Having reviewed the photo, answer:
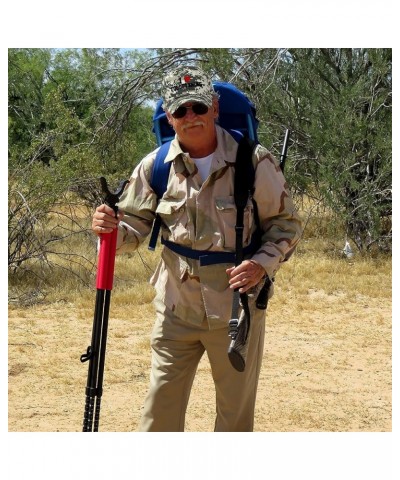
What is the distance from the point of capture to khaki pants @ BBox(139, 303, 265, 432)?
9.12 ft

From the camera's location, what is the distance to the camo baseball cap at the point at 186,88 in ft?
8.73

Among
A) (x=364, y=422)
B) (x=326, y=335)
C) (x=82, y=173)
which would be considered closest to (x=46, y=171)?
(x=82, y=173)

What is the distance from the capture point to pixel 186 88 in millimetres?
2678

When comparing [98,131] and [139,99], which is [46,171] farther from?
[139,99]

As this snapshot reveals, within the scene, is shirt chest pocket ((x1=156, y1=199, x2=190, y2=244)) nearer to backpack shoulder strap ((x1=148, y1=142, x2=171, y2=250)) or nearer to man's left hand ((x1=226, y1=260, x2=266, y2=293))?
backpack shoulder strap ((x1=148, y1=142, x2=171, y2=250))

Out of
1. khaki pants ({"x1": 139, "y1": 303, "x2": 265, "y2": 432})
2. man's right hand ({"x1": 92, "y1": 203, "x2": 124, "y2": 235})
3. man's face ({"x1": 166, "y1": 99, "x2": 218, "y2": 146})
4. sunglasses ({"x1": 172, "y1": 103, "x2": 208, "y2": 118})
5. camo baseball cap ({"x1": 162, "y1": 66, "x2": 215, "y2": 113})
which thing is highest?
camo baseball cap ({"x1": 162, "y1": 66, "x2": 215, "y2": 113})

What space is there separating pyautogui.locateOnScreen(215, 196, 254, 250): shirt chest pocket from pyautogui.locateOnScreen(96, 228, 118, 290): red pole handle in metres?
0.39

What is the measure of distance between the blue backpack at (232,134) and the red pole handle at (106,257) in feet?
0.49

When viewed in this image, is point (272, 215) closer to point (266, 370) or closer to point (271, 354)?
point (266, 370)

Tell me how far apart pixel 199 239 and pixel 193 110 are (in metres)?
0.46

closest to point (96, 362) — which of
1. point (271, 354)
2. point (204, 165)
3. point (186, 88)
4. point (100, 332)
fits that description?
point (100, 332)

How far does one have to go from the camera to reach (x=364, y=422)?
4.73m

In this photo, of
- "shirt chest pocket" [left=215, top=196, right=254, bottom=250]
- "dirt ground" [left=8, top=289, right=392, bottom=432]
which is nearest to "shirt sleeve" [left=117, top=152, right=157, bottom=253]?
"shirt chest pocket" [left=215, top=196, right=254, bottom=250]

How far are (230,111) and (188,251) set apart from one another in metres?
0.58
